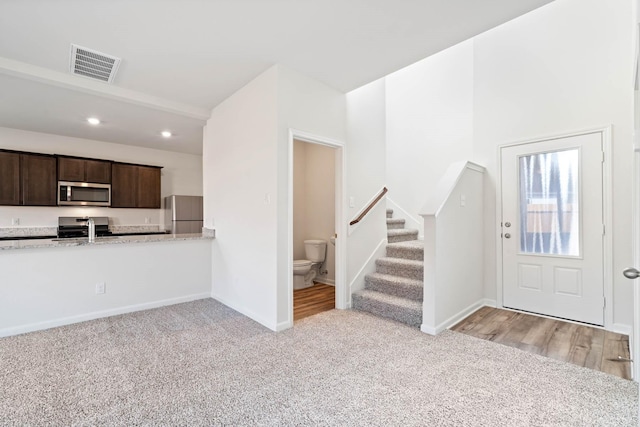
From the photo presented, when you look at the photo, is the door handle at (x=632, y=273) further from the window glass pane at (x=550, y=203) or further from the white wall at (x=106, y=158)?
the white wall at (x=106, y=158)

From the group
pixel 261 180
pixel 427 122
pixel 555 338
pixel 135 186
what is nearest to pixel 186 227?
pixel 135 186

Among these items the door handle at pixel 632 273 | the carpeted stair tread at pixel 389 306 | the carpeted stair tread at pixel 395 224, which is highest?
the carpeted stair tread at pixel 395 224

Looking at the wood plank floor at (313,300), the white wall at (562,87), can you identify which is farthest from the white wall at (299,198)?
the white wall at (562,87)

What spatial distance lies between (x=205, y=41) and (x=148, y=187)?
4.11 m

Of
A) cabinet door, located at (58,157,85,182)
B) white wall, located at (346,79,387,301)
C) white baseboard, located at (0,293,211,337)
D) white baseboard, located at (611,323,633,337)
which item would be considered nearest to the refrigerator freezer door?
cabinet door, located at (58,157,85,182)

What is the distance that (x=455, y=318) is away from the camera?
3.07m

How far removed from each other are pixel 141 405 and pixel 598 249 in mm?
4125

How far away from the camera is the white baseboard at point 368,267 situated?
3.59m

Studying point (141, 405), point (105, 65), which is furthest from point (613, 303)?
point (105, 65)

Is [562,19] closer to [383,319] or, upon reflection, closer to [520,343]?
[520,343]

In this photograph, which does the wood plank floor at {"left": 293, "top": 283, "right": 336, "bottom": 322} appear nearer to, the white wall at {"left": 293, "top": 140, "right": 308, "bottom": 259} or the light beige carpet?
the light beige carpet

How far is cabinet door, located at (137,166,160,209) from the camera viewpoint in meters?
5.60

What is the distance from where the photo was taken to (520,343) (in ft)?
8.48

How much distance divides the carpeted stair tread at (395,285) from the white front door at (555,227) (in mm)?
1217
